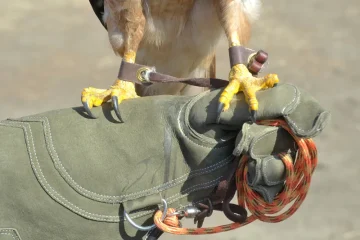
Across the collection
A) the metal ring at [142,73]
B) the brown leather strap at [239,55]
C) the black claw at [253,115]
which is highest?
the brown leather strap at [239,55]

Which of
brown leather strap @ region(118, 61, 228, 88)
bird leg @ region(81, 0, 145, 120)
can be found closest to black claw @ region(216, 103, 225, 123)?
brown leather strap @ region(118, 61, 228, 88)

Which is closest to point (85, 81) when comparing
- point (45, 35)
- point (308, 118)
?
point (45, 35)

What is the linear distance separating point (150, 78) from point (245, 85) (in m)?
0.28

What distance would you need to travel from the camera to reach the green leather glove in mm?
1422

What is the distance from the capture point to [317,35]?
17.9ft

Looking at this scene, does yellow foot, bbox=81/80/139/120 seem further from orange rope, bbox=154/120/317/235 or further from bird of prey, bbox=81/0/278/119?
orange rope, bbox=154/120/317/235

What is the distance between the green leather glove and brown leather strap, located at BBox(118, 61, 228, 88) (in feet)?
0.65

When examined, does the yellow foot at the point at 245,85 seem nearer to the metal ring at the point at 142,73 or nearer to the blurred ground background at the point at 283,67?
the metal ring at the point at 142,73

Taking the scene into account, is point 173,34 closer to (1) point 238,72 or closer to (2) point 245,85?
(1) point 238,72

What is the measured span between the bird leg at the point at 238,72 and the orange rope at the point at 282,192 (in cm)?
11

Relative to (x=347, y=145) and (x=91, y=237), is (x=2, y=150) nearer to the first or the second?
(x=91, y=237)

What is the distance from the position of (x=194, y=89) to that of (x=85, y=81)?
2051mm

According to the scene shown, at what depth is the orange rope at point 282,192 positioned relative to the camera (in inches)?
53.4

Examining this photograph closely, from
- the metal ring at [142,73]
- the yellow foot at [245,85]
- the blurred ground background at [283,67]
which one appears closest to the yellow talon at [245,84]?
the yellow foot at [245,85]
